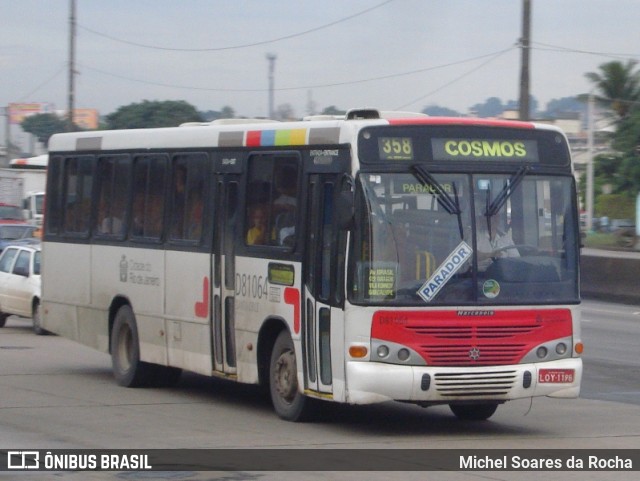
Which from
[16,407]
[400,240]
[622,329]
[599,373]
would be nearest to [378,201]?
[400,240]

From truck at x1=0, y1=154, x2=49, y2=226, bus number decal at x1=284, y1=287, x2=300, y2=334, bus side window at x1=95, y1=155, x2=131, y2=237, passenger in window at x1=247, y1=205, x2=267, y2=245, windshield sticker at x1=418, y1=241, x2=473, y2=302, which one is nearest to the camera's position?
windshield sticker at x1=418, y1=241, x2=473, y2=302

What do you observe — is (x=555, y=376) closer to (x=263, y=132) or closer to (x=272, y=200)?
(x=272, y=200)

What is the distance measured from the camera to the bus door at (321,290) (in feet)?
36.4

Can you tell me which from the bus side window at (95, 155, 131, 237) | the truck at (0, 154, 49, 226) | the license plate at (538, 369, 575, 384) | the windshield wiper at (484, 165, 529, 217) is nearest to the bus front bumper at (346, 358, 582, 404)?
the license plate at (538, 369, 575, 384)

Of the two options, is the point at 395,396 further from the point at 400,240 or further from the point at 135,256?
the point at 135,256

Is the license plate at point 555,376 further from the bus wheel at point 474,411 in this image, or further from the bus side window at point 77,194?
the bus side window at point 77,194

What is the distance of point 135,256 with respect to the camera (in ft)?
49.3

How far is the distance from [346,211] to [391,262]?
590 mm

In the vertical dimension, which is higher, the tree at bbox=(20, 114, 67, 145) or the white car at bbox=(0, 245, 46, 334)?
the tree at bbox=(20, 114, 67, 145)

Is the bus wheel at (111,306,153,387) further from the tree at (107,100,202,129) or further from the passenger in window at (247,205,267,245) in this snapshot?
the tree at (107,100,202,129)

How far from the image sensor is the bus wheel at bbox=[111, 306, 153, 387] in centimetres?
1505

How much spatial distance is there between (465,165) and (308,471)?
345 cm

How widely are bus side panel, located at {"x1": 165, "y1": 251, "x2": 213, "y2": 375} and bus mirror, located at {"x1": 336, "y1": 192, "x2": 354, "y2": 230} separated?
287 centimetres

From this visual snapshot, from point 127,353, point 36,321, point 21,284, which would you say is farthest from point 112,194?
point 21,284
